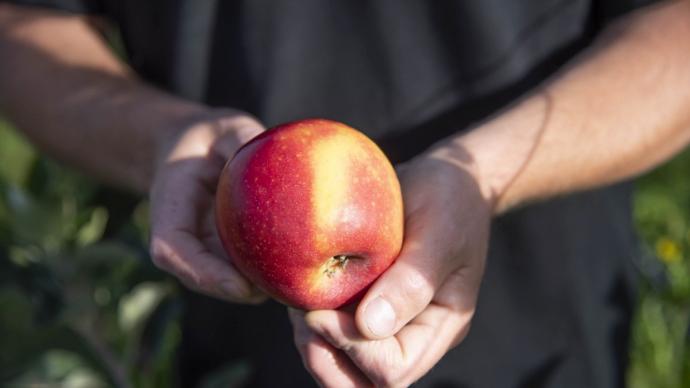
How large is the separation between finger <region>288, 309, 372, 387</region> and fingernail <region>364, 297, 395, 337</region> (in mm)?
109

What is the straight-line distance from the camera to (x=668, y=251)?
2.29 m

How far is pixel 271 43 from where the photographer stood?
142cm

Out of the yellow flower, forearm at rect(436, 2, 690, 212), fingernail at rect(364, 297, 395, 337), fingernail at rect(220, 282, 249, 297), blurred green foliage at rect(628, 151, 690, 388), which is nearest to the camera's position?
fingernail at rect(364, 297, 395, 337)

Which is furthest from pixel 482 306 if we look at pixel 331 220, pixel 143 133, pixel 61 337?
pixel 61 337

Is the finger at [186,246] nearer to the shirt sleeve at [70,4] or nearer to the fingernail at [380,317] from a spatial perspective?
the fingernail at [380,317]

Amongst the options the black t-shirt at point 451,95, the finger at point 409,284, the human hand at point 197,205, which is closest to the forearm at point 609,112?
the black t-shirt at point 451,95

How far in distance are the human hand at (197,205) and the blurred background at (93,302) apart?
1.31 ft

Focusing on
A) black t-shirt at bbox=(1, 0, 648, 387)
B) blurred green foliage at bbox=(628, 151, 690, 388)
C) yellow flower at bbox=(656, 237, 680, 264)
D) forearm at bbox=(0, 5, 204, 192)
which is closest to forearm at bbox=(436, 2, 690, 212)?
black t-shirt at bbox=(1, 0, 648, 387)

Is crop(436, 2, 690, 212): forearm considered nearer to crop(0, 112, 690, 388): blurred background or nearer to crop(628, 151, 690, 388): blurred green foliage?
crop(0, 112, 690, 388): blurred background

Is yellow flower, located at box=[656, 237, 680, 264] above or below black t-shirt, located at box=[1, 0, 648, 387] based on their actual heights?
below

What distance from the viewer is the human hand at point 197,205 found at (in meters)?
1.12

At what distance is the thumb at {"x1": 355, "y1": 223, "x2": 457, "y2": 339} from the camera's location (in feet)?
3.27

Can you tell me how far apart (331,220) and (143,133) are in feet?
1.67

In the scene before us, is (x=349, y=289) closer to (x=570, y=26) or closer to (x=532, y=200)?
(x=532, y=200)
